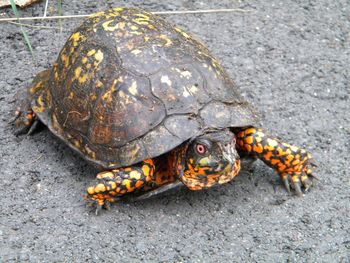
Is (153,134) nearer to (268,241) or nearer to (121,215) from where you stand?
(121,215)

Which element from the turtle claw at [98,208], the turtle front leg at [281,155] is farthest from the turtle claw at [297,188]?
the turtle claw at [98,208]

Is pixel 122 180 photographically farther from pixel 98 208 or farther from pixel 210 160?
pixel 210 160

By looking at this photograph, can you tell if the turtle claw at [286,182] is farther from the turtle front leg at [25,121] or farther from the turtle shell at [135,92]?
the turtle front leg at [25,121]

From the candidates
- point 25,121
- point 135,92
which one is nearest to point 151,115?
point 135,92

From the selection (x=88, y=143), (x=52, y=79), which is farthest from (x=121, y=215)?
(x=52, y=79)

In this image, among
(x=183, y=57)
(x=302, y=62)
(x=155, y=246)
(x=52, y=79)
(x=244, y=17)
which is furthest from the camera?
(x=244, y=17)

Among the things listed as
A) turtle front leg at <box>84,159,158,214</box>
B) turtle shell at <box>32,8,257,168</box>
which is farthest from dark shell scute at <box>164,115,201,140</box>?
turtle front leg at <box>84,159,158,214</box>

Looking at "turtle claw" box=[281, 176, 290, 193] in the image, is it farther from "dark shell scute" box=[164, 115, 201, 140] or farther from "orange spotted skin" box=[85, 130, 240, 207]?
"dark shell scute" box=[164, 115, 201, 140]
